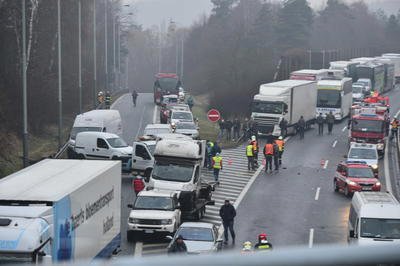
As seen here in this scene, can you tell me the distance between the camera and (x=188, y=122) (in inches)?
1944

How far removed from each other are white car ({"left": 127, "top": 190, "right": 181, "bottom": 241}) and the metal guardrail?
75.1 feet

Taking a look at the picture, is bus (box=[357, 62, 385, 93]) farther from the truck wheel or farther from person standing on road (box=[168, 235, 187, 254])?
person standing on road (box=[168, 235, 187, 254])

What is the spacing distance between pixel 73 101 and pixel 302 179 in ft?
88.9

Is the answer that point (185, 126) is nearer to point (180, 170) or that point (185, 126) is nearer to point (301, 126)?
point (301, 126)

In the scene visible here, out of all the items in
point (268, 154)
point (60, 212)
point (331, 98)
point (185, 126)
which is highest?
point (60, 212)

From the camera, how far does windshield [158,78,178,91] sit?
2945 inches

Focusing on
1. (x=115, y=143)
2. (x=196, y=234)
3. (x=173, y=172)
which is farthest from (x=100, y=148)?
(x=196, y=234)

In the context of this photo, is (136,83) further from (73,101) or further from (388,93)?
(73,101)

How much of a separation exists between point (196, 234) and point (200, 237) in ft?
0.51

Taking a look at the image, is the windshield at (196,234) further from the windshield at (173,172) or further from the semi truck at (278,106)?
the semi truck at (278,106)

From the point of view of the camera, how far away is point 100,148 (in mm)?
38156

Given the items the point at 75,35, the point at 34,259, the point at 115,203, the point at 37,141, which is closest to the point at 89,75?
the point at 75,35

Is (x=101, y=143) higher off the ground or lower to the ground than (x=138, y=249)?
higher

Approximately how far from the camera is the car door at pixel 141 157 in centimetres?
3550
